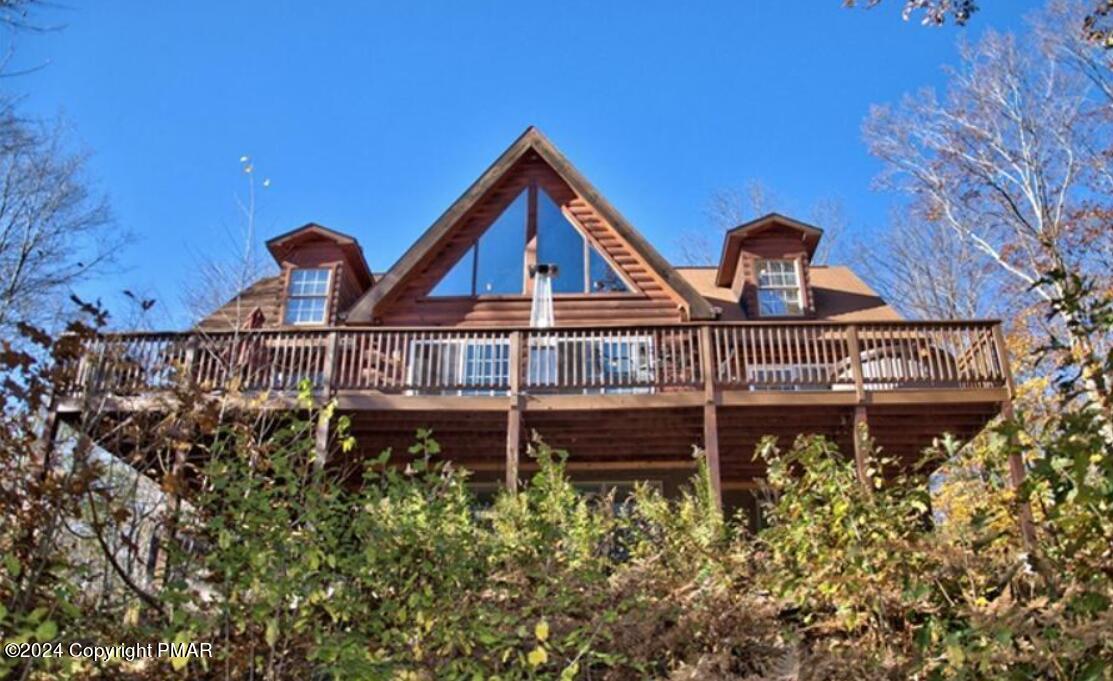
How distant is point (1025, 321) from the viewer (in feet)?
64.7

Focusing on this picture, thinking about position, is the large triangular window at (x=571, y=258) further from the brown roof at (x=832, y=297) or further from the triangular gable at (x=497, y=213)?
the brown roof at (x=832, y=297)

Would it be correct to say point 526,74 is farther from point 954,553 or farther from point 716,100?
point 954,553

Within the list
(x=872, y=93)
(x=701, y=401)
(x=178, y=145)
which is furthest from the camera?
(x=872, y=93)

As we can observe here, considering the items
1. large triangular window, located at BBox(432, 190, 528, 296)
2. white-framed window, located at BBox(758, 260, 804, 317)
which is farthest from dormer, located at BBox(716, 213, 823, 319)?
large triangular window, located at BBox(432, 190, 528, 296)

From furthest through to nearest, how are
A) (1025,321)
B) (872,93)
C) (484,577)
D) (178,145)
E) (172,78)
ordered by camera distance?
1. (872,93)
2. (1025,321)
3. (178,145)
4. (172,78)
5. (484,577)

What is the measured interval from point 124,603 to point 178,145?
11.3m

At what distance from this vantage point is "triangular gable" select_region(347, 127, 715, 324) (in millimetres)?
12844

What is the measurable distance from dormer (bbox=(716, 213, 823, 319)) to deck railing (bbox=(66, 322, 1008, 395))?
2742mm

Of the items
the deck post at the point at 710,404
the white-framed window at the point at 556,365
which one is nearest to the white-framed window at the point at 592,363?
the white-framed window at the point at 556,365

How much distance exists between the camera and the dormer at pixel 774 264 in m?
14.3

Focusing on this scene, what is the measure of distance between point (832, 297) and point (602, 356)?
20.3 ft

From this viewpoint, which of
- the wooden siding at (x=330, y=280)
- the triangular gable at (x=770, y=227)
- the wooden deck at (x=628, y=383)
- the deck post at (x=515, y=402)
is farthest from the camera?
the triangular gable at (x=770, y=227)

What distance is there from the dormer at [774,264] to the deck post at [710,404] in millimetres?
3890

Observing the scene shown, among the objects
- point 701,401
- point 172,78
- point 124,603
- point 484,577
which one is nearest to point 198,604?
point 124,603
